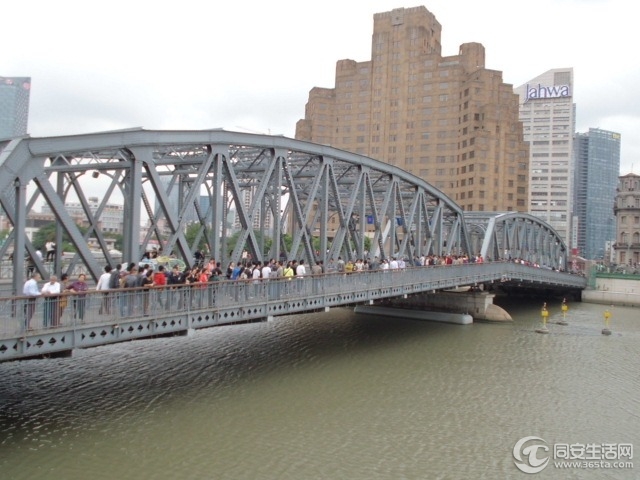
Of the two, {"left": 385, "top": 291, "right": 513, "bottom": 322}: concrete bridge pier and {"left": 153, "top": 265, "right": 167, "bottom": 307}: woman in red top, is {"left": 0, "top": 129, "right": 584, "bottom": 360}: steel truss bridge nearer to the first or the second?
{"left": 153, "top": 265, "right": 167, "bottom": 307}: woman in red top

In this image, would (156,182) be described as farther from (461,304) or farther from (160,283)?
(461,304)

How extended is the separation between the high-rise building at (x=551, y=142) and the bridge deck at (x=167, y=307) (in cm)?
13090

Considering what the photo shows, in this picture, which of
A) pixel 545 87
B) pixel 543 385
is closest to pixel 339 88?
pixel 545 87

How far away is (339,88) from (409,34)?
16.6m

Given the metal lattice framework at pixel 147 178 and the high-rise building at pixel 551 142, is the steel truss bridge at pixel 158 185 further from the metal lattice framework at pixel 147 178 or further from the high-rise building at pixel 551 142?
the high-rise building at pixel 551 142

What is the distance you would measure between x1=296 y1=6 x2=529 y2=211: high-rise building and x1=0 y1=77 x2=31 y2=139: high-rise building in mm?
78853

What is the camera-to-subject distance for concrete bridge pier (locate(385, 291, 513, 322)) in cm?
3909

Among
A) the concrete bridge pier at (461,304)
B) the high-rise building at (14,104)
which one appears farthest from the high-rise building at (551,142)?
the high-rise building at (14,104)

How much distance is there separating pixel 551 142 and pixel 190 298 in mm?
163593

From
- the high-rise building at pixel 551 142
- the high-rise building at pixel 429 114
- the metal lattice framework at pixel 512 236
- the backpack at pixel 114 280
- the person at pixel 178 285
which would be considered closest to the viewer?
the backpack at pixel 114 280

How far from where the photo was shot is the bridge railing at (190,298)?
1216 cm

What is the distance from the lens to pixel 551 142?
6368 inches

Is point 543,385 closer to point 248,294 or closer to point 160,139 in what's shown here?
point 248,294

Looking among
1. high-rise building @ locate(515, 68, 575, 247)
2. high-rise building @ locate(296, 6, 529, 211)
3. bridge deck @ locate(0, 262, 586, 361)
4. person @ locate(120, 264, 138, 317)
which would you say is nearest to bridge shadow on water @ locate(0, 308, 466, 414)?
bridge deck @ locate(0, 262, 586, 361)
